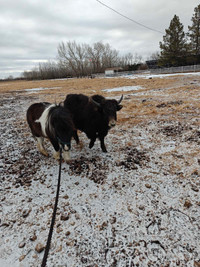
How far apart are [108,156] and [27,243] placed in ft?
7.87

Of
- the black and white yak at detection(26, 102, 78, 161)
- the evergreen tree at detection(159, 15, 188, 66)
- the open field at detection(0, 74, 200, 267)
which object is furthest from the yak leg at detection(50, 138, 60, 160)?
the evergreen tree at detection(159, 15, 188, 66)

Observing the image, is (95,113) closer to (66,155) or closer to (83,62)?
(66,155)

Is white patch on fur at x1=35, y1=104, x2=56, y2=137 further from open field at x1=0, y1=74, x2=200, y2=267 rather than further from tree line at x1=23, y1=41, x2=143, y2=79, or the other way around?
tree line at x1=23, y1=41, x2=143, y2=79

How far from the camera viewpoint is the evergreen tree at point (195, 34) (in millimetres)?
34281

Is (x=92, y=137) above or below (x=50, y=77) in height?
below

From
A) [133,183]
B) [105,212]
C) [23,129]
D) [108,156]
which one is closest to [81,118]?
[108,156]

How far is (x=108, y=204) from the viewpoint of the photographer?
2.45m

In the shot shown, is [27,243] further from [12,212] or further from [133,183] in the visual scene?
[133,183]

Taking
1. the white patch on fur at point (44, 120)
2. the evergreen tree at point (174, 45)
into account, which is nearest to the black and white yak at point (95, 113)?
the white patch on fur at point (44, 120)

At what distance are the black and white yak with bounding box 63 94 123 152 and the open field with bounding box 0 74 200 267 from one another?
25.4 inches

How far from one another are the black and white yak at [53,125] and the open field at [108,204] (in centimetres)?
58

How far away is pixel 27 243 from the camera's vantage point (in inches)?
76.5

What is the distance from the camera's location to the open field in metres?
1.80

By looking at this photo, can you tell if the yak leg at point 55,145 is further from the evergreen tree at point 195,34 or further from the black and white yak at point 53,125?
the evergreen tree at point 195,34
